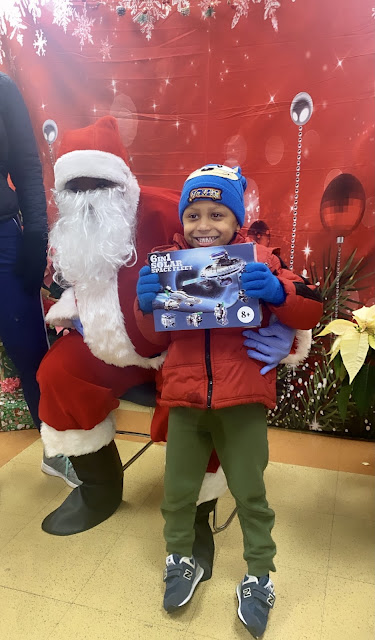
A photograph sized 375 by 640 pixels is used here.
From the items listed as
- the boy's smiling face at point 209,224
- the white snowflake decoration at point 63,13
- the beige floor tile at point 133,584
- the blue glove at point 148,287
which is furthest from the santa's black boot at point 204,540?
the white snowflake decoration at point 63,13

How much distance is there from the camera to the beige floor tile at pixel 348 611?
1271 mm

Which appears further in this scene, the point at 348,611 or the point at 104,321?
the point at 104,321

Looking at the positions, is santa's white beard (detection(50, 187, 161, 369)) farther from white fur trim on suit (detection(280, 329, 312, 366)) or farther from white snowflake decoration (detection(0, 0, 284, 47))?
white snowflake decoration (detection(0, 0, 284, 47))

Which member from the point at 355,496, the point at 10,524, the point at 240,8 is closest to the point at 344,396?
the point at 355,496

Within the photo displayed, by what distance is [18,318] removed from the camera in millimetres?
1770

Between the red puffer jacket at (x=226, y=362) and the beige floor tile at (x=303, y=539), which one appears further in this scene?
the beige floor tile at (x=303, y=539)

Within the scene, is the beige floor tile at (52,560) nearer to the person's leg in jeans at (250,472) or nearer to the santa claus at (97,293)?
the santa claus at (97,293)

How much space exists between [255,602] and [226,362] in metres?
0.65

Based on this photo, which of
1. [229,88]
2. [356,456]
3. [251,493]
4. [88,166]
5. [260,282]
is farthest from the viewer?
[356,456]

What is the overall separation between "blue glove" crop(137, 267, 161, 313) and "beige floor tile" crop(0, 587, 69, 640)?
92 cm

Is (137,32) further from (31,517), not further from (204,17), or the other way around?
(31,517)

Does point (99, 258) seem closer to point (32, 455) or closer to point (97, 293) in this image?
point (97, 293)

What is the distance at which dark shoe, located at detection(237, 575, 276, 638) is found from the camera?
1.23 m

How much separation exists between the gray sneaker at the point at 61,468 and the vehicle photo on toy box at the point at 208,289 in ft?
3.61
